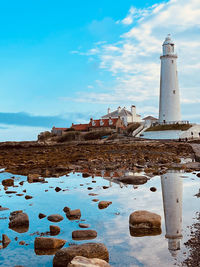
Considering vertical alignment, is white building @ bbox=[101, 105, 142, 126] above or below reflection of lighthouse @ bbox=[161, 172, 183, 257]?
above

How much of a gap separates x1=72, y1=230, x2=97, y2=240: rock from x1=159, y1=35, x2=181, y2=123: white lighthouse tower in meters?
51.1

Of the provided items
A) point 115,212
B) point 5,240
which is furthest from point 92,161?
point 5,240

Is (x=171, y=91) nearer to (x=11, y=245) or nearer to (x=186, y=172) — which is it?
(x=186, y=172)

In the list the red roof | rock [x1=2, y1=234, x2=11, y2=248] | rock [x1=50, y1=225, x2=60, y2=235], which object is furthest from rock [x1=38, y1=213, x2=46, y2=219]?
the red roof

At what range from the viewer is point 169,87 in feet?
181

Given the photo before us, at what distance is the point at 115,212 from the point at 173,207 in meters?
1.69

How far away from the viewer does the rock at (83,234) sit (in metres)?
6.08

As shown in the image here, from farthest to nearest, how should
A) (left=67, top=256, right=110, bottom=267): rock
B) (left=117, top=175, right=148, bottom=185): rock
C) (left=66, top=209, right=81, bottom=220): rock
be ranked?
(left=117, top=175, right=148, bottom=185): rock → (left=66, top=209, right=81, bottom=220): rock → (left=67, top=256, right=110, bottom=267): rock


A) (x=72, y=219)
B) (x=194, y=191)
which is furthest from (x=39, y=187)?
(x=194, y=191)

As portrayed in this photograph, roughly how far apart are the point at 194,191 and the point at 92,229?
5.32 metres

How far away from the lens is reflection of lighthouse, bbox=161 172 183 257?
584 cm

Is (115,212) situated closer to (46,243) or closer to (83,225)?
(83,225)

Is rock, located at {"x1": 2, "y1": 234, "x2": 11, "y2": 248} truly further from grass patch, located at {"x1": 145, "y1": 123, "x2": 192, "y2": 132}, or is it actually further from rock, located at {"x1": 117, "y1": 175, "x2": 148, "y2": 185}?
grass patch, located at {"x1": 145, "y1": 123, "x2": 192, "y2": 132}

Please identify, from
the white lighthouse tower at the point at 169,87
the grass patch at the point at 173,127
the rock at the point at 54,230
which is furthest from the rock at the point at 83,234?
the white lighthouse tower at the point at 169,87
